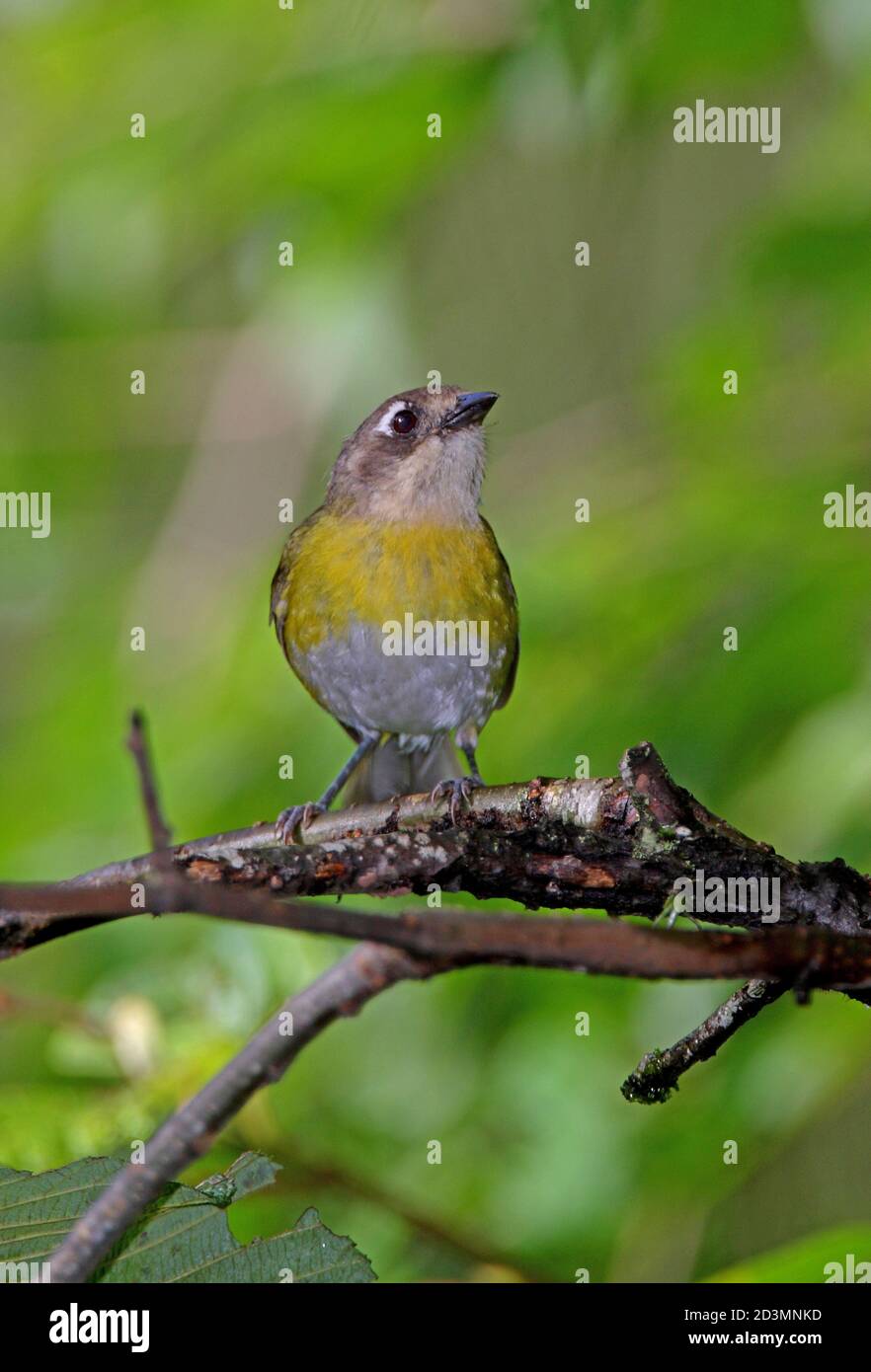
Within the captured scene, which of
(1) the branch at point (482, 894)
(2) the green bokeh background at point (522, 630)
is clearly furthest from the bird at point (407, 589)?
(1) the branch at point (482, 894)

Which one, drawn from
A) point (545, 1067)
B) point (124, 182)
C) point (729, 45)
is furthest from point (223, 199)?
point (545, 1067)

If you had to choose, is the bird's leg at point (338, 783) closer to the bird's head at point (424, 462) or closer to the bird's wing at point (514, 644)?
the bird's wing at point (514, 644)

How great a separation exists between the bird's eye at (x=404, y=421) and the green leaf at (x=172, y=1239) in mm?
3867

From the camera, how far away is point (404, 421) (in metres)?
5.73

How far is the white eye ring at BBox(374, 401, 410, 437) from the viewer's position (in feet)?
18.8

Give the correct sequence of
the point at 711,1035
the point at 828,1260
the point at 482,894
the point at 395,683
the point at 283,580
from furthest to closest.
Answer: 1. the point at 283,580
2. the point at 395,683
3. the point at 482,894
4. the point at 828,1260
5. the point at 711,1035

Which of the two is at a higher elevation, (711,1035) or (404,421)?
(404,421)

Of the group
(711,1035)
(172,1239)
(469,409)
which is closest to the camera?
(711,1035)

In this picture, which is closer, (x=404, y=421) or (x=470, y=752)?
(x=470, y=752)

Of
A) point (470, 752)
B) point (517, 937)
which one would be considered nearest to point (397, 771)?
point (470, 752)

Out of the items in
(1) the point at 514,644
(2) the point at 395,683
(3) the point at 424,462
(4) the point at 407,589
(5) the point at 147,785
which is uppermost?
(3) the point at 424,462

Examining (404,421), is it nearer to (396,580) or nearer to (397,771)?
(396,580)

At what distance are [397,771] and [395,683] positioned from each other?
39.2 inches

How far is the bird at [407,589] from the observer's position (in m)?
5.21
